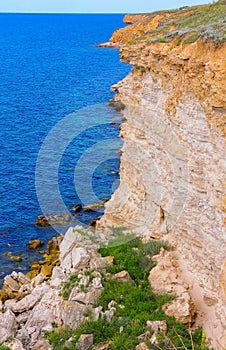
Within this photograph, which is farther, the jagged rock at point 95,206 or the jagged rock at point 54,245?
the jagged rock at point 95,206

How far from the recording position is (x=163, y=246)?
2366 cm

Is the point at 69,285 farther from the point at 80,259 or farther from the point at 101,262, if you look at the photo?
the point at 101,262

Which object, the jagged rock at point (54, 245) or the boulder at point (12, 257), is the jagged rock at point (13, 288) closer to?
the boulder at point (12, 257)

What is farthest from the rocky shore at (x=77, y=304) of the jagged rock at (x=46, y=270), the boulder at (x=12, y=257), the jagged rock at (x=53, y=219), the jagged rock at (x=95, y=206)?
the jagged rock at (x=95, y=206)

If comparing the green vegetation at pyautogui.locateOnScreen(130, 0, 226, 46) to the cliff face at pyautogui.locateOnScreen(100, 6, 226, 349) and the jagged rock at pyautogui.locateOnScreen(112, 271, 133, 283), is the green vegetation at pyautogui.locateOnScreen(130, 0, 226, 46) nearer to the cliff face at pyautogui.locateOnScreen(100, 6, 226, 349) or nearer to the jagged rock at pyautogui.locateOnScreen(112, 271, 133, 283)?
the cliff face at pyautogui.locateOnScreen(100, 6, 226, 349)

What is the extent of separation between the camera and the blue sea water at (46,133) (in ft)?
134

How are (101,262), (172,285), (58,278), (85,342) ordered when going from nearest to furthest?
(85,342) → (172,285) → (58,278) → (101,262)

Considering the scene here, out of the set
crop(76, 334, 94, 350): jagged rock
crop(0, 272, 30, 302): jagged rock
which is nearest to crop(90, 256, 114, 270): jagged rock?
crop(76, 334, 94, 350): jagged rock

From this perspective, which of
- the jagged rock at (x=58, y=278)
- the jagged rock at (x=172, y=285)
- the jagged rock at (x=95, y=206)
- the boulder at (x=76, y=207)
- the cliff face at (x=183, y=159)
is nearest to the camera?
the cliff face at (x=183, y=159)

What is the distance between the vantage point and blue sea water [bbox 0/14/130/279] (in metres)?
40.9

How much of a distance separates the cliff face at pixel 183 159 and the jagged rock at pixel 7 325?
757 centimetres

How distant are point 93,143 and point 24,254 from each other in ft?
78.0

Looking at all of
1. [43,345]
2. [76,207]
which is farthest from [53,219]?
[43,345]

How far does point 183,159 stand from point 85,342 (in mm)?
8722
